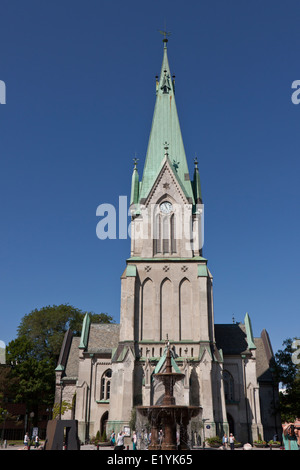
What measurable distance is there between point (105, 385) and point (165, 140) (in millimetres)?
31034

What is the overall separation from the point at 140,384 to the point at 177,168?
26.1m

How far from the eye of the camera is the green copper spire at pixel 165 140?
54.9 metres

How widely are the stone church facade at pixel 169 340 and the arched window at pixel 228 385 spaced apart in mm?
107

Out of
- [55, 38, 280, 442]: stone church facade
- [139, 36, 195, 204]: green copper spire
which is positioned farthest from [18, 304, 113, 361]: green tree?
[139, 36, 195, 204]: green copper spire

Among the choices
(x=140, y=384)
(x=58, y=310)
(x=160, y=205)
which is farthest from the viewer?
(x=58, y=310)

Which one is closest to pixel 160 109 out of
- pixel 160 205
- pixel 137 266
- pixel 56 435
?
pixel 160 205

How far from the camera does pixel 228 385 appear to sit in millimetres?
48844

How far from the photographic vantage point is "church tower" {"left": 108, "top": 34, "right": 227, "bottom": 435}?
143ft

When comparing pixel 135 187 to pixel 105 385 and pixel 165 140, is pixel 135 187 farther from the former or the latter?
pixel 105 385

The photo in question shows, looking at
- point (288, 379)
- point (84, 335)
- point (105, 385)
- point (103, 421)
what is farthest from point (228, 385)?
point (84, 335)

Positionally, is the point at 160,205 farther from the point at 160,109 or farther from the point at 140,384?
the point at 140,384

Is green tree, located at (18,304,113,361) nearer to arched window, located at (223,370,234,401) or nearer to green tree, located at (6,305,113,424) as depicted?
green tree, located at (6,305,113,424)

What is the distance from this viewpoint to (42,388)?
200 feet
